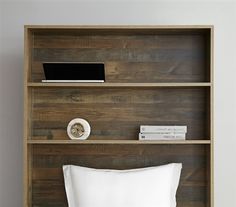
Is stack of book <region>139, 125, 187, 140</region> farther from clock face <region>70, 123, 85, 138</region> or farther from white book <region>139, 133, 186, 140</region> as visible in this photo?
clock face <region>70, 123, 85, 138</region>

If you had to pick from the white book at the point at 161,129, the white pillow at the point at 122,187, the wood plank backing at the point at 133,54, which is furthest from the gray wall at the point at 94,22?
the white pillow at the point at 122,187

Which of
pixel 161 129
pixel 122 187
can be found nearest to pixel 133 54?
pixel 161 129

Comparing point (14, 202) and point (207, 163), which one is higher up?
point (207, 163)

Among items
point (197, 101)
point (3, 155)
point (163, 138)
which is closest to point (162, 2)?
point (197, 101)

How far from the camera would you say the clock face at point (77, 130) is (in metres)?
3.69

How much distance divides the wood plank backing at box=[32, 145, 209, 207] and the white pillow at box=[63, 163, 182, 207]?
18cm

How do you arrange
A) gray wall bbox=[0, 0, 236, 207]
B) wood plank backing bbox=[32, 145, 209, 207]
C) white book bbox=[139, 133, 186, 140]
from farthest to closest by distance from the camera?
gray wall bbox=[0, 0, 236, 207], wood plank backing bbox=[32, 145, 209, 207], white book bbox=[139, 133, 186, 140]

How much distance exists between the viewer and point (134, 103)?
3.82 metres

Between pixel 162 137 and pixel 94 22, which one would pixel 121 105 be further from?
pixel 94 22

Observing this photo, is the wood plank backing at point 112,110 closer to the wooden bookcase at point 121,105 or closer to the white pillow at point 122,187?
the wooden bookcase at point 121,105

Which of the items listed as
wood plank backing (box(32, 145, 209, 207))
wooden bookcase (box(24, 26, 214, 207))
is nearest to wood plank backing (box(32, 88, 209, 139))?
wooden bookcase (box(24, 26, 214, 207))

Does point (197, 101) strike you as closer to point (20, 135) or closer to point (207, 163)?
point (207, 163)

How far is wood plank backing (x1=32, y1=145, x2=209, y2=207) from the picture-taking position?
3.78 meters

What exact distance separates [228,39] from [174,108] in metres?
0.76
